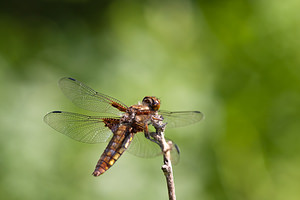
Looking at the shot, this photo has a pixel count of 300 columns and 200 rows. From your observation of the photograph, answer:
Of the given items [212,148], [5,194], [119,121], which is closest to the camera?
[119,121]

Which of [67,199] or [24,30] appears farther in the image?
[24,30]

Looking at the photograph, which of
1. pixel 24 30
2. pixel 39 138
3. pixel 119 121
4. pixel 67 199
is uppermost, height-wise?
pixel 24 30

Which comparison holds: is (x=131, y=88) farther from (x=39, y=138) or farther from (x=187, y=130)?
(x=39, y=138)

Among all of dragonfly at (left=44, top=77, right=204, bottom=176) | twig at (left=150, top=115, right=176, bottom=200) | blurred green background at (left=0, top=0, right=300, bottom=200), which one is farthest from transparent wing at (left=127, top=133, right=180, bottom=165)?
blurred green background at (left=0, top=0, right=300, bottom=200)

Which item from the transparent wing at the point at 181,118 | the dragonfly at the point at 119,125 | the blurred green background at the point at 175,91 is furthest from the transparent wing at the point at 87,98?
the blurred green background at the point at 175,91

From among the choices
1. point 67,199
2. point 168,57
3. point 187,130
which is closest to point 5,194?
point 67,199

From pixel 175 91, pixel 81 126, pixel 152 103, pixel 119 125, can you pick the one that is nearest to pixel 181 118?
pixel 152 103
